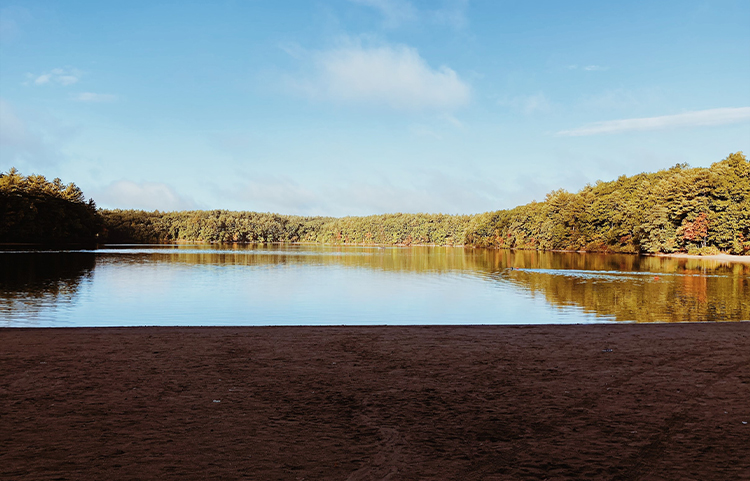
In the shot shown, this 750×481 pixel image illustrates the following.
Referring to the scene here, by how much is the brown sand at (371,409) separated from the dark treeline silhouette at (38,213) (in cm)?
9145

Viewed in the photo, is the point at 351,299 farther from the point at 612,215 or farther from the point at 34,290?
the point at 612,215

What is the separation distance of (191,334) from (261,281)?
21460 mm

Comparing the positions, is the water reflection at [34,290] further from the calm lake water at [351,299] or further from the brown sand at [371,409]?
the brown sand at [371,409]

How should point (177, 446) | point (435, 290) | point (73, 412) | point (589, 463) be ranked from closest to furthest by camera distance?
point (589, 463) < point (177, 446) < point (73, 412) < point (435, 290)

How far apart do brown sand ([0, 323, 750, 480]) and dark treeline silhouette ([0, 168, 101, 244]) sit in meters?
91.4

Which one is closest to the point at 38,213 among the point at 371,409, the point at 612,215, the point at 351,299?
the point at 351,299

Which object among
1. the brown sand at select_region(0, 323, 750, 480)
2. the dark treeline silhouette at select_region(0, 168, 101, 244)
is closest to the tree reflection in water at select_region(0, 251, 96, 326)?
the brown sand at select_region(0, 323, 750, 480)

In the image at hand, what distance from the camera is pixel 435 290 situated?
27984mm

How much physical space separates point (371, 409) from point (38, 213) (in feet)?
339

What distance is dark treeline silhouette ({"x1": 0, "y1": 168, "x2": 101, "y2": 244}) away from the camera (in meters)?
85.9

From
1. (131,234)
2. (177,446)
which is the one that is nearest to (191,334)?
(177,446)

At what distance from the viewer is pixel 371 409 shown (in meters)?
5.96

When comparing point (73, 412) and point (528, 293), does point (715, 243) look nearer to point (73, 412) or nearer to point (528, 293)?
point (528, 293)

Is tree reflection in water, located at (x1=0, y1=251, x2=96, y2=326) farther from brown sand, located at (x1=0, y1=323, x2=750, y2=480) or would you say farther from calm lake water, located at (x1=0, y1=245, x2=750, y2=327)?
brown sand, located at (x1=0, y1=323, x2=750, y2=480)
